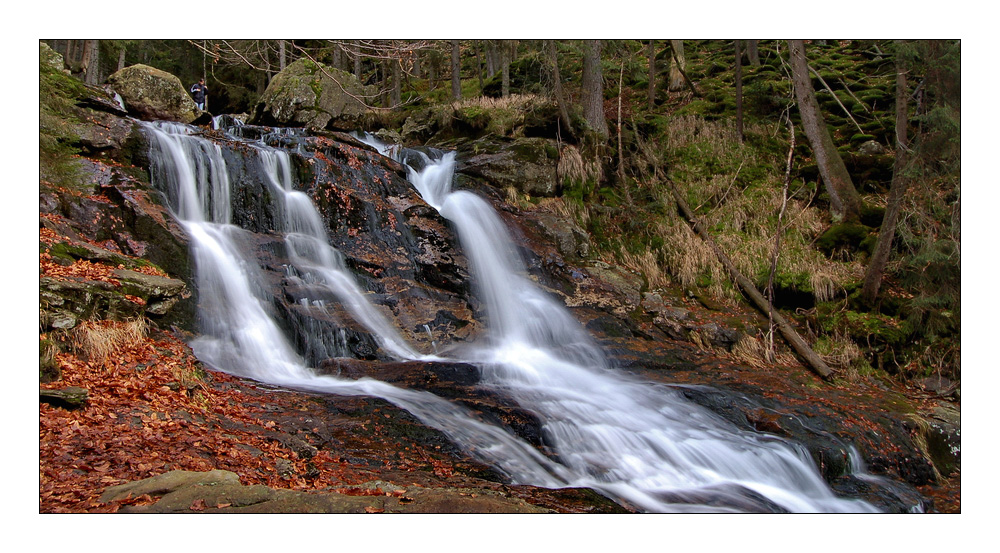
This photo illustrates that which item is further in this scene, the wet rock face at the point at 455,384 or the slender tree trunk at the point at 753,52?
the slender tree trunk at the point at 753,52

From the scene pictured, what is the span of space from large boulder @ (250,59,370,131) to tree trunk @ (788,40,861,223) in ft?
28.9

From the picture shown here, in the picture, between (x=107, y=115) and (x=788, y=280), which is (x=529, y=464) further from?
(x=107, y=115)

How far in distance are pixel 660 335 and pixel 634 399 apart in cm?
197

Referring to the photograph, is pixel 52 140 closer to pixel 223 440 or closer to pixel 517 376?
pixel 223 440

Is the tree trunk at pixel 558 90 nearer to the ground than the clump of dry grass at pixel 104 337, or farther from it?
farther from it

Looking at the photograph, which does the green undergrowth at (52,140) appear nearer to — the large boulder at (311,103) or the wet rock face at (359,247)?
the wet rock face at (359,247)

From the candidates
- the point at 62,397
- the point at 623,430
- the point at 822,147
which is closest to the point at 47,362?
the point at 62,397

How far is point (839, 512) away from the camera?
482cm

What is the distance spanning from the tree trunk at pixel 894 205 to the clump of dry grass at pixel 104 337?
30.1ft

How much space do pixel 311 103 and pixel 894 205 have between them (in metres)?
11.4

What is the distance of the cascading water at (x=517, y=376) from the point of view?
4871 millimetres

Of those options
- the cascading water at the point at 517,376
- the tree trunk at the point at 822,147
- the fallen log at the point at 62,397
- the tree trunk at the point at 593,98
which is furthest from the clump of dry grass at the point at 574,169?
the fallen log at the point at 62,397

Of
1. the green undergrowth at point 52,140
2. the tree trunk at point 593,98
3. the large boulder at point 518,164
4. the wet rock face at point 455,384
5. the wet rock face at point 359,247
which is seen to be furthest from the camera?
the tree trunk at point 593,98

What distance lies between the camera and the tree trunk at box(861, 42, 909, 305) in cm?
775
